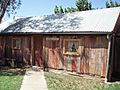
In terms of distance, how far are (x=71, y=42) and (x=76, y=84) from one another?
381 centimetres

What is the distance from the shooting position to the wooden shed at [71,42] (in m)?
15.3

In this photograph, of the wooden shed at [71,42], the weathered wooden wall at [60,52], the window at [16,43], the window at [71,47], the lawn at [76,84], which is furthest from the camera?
the window at [16,43]

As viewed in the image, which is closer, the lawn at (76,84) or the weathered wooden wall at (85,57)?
the lawn at (76,84)

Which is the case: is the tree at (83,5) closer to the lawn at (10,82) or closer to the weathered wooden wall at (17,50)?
the weathered wooden wall at (17,50)

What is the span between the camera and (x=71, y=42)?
56.2 ft

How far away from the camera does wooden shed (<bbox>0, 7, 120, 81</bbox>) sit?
15.3 meters

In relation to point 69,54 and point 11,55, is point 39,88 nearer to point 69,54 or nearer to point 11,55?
point 69,54

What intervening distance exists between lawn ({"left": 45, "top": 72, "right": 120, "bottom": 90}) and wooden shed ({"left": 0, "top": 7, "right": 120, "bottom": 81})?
781mm

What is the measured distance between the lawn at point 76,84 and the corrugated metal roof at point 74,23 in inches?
117

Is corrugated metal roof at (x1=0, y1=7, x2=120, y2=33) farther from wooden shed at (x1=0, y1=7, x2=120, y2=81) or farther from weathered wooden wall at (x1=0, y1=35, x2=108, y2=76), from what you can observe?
weathered wooden wall at (x1=0, y1=35, x2=108, y2=76)

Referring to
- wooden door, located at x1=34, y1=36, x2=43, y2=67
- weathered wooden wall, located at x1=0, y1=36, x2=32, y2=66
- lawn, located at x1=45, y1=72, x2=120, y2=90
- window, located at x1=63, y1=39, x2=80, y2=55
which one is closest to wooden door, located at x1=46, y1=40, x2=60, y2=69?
window, located at x1=63, y1=39, x2=80, y2=55

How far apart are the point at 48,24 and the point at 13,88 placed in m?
8.66

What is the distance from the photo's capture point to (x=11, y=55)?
22359 mm

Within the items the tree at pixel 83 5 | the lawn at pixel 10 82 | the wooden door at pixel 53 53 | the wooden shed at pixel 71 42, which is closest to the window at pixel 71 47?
the wooden shed at pixel 71 42
